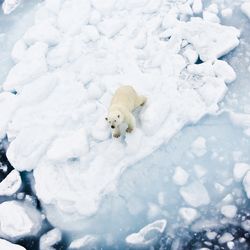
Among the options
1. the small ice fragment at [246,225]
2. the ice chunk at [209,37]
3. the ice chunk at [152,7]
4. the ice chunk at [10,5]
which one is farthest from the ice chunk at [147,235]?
the ice chunk at [10,5]

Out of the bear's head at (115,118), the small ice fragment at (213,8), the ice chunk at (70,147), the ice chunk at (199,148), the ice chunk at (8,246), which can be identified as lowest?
the ice chunk at (199,148)

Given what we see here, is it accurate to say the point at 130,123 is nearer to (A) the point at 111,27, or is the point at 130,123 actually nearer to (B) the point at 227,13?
(A) the point at 111,27

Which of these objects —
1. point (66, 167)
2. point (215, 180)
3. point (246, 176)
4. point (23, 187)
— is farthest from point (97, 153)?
point (246, 176)

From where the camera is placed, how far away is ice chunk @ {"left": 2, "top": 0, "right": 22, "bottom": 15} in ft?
12.5

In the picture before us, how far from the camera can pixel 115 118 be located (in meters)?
2.36

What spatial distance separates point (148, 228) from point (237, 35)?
166cm

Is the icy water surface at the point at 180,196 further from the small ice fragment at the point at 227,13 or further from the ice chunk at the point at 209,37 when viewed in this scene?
the small ice fragment at the point at 227,13

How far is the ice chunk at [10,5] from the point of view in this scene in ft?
12.5

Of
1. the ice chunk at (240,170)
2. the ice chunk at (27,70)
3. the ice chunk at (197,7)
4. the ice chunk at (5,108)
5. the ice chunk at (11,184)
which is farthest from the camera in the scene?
the ice chunk at (197,7)

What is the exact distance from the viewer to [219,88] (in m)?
2.77

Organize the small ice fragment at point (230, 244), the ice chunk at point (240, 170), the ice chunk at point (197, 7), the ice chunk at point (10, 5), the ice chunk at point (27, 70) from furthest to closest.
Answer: the ice chunk at point (10, 5), the ice chunk at point (197, 7), the ice chunk at point (27, 70), the ice chunk at point (240, 170), the small ice fragment at point (230, 244)

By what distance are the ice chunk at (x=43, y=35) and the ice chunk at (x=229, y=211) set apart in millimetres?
1790

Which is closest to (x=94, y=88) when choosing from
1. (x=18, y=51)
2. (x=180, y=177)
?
(x=18, y=51)

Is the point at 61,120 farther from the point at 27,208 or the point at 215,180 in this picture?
the point at 215,180
